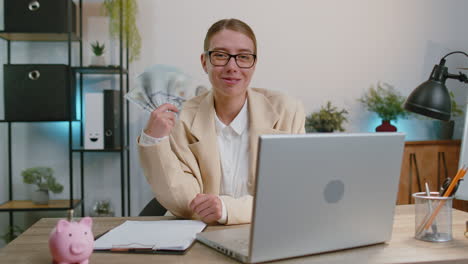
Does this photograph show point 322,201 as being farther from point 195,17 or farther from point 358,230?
point 195,17

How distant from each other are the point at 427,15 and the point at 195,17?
1905 mm

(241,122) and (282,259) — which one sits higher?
(241,122)

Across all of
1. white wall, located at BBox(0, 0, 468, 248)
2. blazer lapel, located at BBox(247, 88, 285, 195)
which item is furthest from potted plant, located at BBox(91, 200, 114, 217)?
blazer lapel, located at BBox(247, 88, 285, 195)

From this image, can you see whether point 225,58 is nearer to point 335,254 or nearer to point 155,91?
point 155,91

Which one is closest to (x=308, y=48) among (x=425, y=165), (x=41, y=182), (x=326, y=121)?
(x=326, y=121)

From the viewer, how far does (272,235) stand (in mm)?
933

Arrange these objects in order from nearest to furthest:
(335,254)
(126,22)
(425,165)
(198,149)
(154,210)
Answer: (335,254) < (198,149) < (154,210) < (126,22) < (425,165)

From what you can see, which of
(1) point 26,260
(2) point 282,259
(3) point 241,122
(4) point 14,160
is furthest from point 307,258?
A: (4) point 14,160

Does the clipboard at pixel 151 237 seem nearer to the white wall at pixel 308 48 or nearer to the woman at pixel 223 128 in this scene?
the woman at pixel 223 128

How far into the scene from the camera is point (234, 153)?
1855 millimetres

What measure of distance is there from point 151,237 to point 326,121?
2.34 m

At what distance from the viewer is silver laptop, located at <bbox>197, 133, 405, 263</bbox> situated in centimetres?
90

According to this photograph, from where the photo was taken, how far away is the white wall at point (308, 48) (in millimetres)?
3340

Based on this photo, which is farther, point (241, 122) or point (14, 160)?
point (14, 160)
